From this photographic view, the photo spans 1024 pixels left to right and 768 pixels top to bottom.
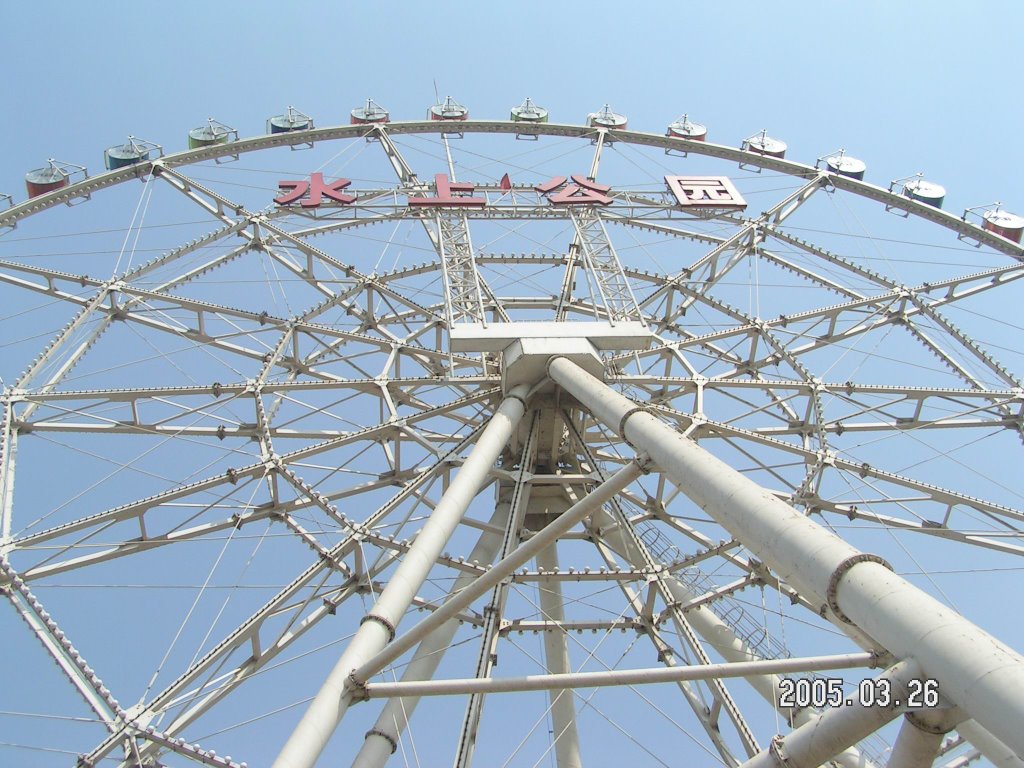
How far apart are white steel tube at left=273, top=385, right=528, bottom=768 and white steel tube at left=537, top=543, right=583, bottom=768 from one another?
4.49 metres

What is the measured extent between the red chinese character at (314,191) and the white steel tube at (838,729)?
23244 mm

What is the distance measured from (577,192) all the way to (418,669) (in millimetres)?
16237

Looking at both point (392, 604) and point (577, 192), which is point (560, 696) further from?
point (577, 192)

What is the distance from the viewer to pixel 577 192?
3148cm

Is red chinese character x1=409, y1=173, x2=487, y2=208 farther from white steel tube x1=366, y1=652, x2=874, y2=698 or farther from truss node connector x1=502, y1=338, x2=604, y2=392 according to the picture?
white steel tube x1=366, y1=652, x2=874, y2=698

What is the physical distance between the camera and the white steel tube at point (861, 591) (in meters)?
8.64

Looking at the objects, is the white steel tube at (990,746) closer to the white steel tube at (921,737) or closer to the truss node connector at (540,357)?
the white steel tube at (921,737)

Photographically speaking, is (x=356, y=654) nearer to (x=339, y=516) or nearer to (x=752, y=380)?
(x=339, y=516)

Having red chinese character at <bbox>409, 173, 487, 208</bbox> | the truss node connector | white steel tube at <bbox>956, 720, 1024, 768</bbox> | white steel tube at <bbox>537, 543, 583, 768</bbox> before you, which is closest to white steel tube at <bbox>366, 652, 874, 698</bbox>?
white steel tube at <bbox>956, 720, 1024, 768</bbox>

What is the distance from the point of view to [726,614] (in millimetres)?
22828

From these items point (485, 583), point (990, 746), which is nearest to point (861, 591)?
point (990, 746)

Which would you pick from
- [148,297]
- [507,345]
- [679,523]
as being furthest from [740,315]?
[148,297]

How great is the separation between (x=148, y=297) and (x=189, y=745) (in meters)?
13.6

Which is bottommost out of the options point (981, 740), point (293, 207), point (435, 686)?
point (981, 740)
